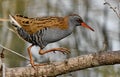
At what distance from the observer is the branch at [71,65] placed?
3.88 meters

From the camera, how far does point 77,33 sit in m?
5.70

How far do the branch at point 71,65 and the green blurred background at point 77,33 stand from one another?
50.5 inches

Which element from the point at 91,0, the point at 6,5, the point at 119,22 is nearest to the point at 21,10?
the point at 6,5

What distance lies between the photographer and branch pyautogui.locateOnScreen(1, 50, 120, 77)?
3881 mm

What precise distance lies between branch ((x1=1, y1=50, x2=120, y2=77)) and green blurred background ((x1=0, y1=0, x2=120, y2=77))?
128 centimetres

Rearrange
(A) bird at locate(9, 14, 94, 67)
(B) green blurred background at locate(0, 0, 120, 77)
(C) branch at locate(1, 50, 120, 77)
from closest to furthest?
(C) branch at locate(1, 50, 120, 77) < (A) bird at locate(9, 14, 94, 67) < (B) green blurred background at locate(0, 0, 120, 77)

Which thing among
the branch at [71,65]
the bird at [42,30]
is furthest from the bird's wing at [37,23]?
the branch at [71,65]

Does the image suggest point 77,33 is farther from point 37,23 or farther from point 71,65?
point 71,65

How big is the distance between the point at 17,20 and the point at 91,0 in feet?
5.19

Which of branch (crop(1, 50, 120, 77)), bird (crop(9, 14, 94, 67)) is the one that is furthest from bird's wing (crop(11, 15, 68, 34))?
branch (crop(1, 50, 120, 77))

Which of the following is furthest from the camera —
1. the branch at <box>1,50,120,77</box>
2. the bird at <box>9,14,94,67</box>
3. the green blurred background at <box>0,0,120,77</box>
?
the green blurred background at <box>0,0,120,77</box>

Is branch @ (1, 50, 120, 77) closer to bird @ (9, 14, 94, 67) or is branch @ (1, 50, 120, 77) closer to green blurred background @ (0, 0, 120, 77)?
bird @ (9, 14, 94, 67)

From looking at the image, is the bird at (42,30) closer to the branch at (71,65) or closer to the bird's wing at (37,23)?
the bird's wing at (37,23)

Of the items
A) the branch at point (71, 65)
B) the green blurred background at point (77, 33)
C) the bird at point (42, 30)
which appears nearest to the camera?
the branch at point (71, 65)
